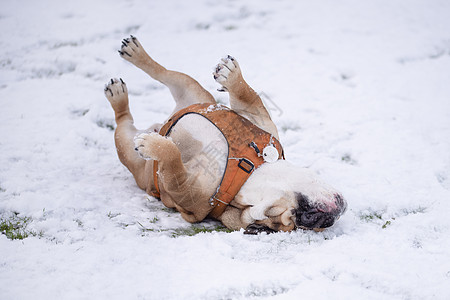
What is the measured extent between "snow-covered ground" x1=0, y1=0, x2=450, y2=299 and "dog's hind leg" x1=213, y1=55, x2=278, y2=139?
707 millimetres

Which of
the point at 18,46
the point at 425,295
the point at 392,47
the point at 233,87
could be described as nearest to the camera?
the point at 425,295

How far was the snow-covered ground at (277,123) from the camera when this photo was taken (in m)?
2.18

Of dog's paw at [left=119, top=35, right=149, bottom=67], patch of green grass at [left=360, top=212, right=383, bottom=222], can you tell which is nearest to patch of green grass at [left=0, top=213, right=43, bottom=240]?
dog's paw at [left=119, top=35, right=149, bottom=67]

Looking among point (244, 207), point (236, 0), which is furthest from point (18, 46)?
point (244, 207)

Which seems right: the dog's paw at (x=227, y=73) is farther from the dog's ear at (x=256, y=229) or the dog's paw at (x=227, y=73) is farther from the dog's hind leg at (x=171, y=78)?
the dog's ear at (x=256, y=229)

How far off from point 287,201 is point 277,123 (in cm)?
185

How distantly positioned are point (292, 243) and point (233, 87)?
116cm

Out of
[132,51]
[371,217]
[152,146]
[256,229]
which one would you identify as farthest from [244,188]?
[132,51]

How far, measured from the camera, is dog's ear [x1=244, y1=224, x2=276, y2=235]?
266 cm

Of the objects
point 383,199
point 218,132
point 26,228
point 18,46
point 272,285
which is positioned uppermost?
point 18,46

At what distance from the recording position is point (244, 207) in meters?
2.77

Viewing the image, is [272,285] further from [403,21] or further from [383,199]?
[403,21]

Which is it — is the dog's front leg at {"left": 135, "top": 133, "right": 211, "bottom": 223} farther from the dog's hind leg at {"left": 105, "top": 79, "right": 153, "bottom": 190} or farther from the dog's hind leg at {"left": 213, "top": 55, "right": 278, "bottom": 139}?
the dog's hind leg at {"left": 213, "top": 55, "right": 278, "bottom": 139}

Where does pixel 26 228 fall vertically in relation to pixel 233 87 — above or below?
below
